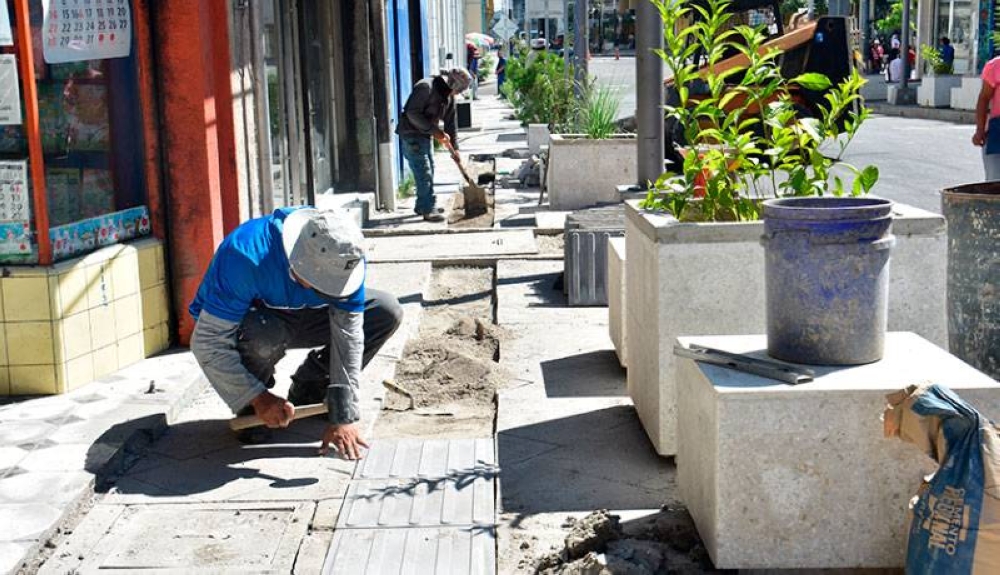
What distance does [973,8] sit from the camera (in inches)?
1321

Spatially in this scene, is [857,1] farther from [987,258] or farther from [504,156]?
[987,258]

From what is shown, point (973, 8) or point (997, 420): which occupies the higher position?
point (973, 8)

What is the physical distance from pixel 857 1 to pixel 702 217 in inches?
2115

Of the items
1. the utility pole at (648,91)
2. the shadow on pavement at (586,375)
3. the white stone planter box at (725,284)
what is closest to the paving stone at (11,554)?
the white stone planter box at (725,284)

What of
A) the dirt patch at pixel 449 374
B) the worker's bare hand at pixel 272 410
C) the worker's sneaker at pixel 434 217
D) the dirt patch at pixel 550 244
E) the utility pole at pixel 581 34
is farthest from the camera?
the utility pole at pixel 581 34

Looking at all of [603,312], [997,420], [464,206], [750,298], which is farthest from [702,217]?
[464,206]

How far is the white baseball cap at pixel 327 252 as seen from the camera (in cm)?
527

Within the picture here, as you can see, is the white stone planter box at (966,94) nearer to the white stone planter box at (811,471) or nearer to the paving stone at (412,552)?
the white stone planter box at (811,471)

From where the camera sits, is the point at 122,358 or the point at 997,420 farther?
the point at 122,358

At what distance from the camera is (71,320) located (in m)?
6.50

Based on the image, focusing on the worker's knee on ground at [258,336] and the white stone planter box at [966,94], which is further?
the white stone planter box at [966,94]

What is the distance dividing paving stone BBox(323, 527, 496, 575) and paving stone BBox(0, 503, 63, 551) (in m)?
1.07

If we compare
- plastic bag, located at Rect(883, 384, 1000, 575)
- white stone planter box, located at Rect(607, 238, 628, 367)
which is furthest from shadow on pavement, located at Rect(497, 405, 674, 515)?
plastic bag, located at Rect(883, 384, 1000, 575)

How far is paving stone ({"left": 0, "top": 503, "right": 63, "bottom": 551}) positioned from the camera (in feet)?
15.3
